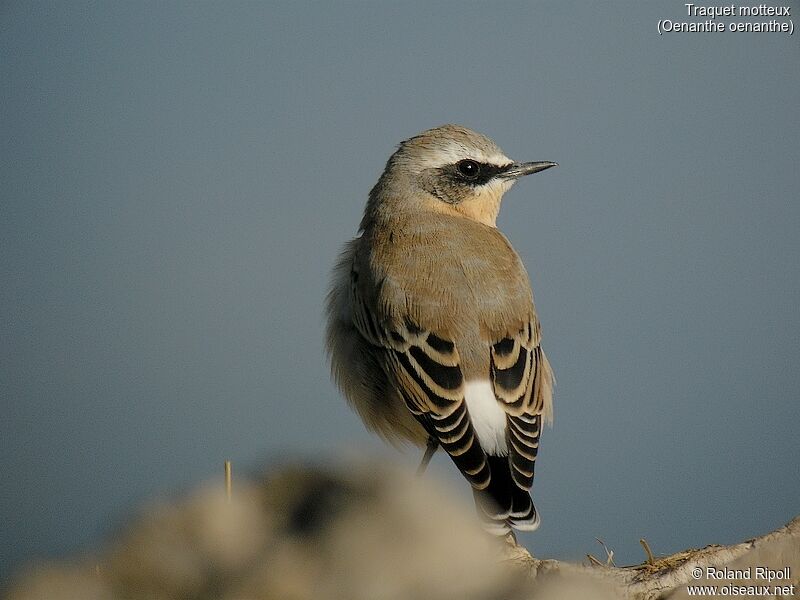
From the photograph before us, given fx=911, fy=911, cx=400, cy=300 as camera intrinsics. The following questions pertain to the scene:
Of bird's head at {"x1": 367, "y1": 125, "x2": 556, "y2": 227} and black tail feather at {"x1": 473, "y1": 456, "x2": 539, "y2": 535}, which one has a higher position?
bird's head at {"x1": 367, "y1": 125, "x2": 556, "y2": 227}

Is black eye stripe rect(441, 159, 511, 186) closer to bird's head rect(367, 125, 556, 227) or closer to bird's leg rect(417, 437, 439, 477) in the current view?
bird's head rect(367, 125, 556, 227)

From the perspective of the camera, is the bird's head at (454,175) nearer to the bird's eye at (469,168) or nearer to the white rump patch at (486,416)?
the bird's eye at (469,168)

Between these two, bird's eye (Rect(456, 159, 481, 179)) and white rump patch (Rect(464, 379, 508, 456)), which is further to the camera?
bird's eye (Rect(456, 159, 481, 179))

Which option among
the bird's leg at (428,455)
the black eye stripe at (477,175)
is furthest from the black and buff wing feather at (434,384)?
the black eye stripe at (477,175)

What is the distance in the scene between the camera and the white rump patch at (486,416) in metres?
3.95

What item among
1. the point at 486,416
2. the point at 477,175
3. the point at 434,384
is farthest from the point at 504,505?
the point at 477,175

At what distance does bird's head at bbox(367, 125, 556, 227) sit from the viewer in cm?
519

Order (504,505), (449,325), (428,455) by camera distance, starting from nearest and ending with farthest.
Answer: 1. (504,505)
2. (449,325)
3. (428,455)

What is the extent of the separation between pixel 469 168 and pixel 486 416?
1.71 metres

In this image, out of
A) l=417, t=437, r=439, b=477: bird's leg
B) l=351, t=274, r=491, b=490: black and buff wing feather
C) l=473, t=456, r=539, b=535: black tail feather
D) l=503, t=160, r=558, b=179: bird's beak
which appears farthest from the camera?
l=503, t=160, r=558, b=179: bird's beak

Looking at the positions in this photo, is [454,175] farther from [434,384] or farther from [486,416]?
[486,416]

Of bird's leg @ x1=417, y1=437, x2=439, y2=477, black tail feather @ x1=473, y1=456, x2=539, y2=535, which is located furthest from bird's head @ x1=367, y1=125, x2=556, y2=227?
black tail feather @ x1=473, y1=456, x2=539, y2=535

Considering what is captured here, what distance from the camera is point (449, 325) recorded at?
4238 mm

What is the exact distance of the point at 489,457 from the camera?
392 cm
